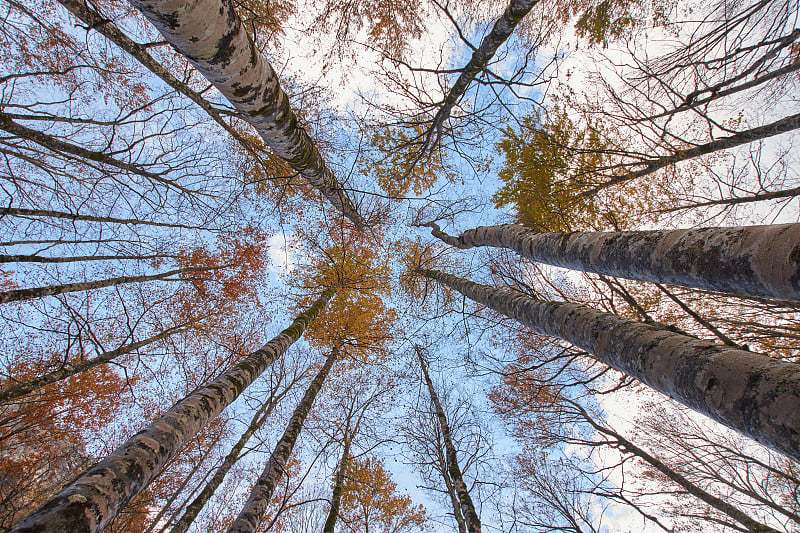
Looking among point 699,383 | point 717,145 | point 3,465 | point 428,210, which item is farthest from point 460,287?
point 3,465

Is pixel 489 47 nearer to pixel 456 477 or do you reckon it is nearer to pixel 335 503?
pixel 456 477

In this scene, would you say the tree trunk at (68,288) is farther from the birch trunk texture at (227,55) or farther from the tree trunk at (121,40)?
the birch trunk texture at (227,55)

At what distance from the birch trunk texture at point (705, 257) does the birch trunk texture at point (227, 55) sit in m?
3.61

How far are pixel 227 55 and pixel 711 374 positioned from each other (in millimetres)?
3806

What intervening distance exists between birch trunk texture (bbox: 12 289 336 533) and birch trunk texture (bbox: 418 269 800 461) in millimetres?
3784

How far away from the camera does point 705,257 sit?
6.05 feet

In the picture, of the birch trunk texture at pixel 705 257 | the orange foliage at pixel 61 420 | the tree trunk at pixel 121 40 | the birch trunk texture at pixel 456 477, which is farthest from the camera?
the orange foliage at pixel 61 420

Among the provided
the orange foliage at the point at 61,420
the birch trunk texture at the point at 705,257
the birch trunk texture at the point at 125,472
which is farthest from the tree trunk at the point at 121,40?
the orange foliage at the point at 61,420

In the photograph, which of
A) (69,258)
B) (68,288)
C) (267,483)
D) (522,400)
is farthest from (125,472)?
(522,400)

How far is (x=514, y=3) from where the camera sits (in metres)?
3.30

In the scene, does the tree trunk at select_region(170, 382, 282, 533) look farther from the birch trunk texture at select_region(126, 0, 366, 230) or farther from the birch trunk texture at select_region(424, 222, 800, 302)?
the birch trunk texture at select_region(424, 222, 800, 302)

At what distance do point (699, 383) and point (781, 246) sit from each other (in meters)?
0.84

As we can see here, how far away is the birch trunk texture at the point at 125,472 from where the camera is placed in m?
1.71

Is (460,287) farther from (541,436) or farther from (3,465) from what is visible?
(3,465)
